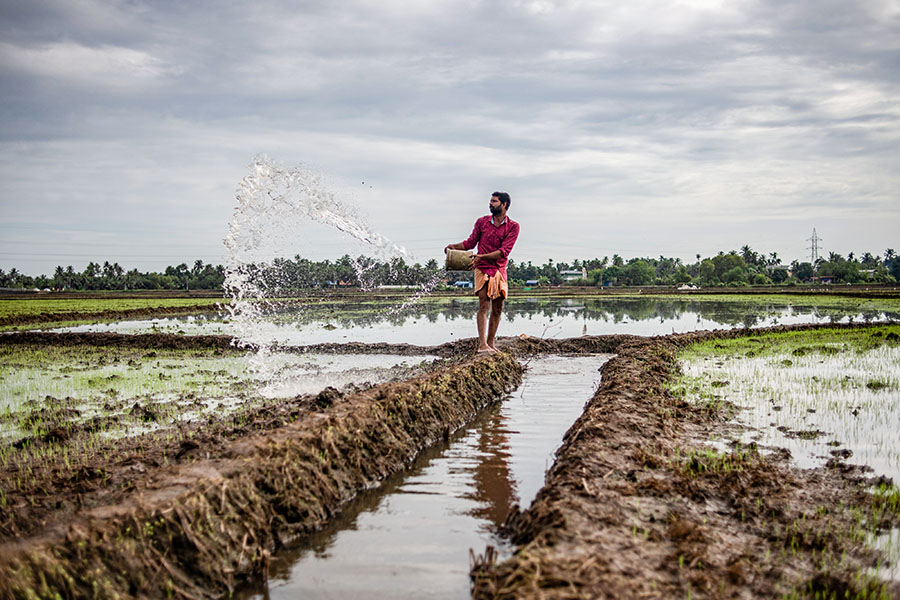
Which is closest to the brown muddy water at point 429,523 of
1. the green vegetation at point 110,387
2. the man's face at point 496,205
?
the green vegetation at point 110,387

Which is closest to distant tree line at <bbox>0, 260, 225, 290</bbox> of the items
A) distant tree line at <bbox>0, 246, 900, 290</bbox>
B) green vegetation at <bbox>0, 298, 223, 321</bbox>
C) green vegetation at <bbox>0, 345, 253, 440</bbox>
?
distant tree line at <bbox>0, 246, 900, 290</bbox>

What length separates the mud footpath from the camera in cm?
330

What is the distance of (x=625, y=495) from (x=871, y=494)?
183 centimetres

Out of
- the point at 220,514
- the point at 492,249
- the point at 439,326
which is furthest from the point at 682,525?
the point at 439,326

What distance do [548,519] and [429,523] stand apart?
3.50ft

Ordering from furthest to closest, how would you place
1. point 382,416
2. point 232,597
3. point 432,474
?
point 382,416 → point 432,474 → point 232,597

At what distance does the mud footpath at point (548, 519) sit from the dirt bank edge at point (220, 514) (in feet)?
0.03

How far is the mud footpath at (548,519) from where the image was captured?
10.8ft

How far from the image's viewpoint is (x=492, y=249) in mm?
10984

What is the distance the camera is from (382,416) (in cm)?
624

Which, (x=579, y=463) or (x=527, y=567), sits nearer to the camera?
(x=527, y=567)

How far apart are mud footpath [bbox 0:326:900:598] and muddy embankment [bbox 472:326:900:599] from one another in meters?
0.01

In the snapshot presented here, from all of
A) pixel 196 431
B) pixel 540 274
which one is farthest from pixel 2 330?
pixel 540 274

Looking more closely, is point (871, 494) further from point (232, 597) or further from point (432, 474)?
point (232, 597)
